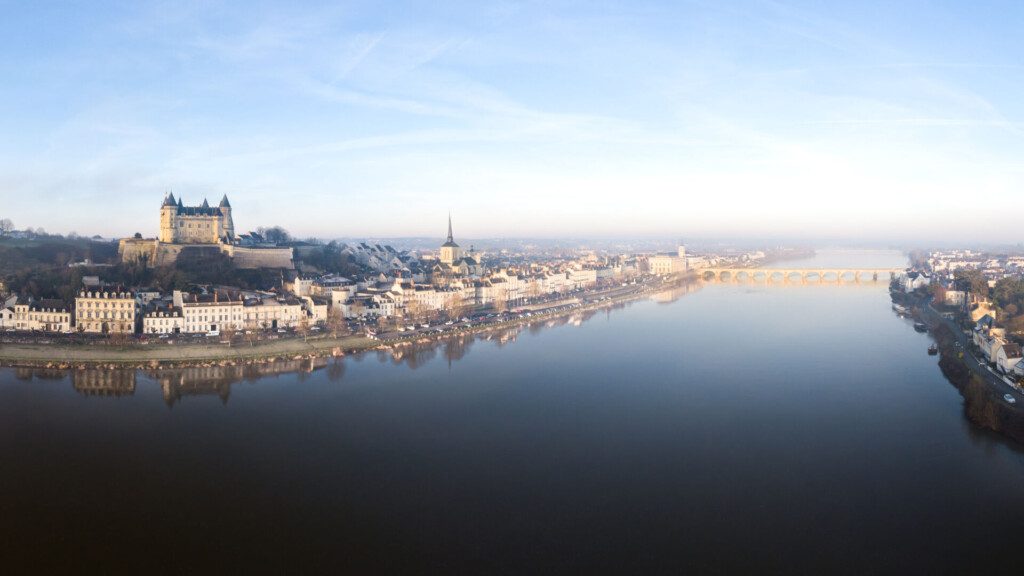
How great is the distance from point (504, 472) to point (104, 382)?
7996 mm

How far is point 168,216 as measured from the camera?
76.7 ft

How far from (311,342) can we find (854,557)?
11.7m

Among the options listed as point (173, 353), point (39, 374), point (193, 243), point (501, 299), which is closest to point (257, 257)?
point (193, 243)

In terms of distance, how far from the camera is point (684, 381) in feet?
40.3

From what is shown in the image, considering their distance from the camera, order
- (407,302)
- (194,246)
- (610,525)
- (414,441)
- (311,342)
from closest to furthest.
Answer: (610,525), (414,441), (311,342), (407,302), (194,246)

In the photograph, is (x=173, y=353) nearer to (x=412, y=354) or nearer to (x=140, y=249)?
(x=412, y=354)

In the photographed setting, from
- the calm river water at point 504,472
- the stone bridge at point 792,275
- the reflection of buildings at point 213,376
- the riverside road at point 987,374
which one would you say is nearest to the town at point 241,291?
the reflection of buildings at point 213,376

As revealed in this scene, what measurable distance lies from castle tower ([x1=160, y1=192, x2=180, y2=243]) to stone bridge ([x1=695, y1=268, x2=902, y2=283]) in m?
28.2

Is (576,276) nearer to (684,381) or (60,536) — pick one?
(684,381)

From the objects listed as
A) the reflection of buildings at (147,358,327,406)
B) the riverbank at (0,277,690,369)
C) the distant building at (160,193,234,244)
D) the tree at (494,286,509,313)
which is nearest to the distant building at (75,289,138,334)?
the riverbank at (0,277,690,369)

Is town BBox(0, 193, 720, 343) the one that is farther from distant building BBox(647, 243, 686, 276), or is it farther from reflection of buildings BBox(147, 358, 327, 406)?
distant building BBox(647, 243, 686, 276)

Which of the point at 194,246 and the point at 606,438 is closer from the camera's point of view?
the point at 606,438

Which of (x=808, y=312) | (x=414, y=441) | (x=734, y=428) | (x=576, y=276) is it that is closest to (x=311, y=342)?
(x=414, y=441)

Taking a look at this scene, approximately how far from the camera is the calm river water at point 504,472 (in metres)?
6.08
